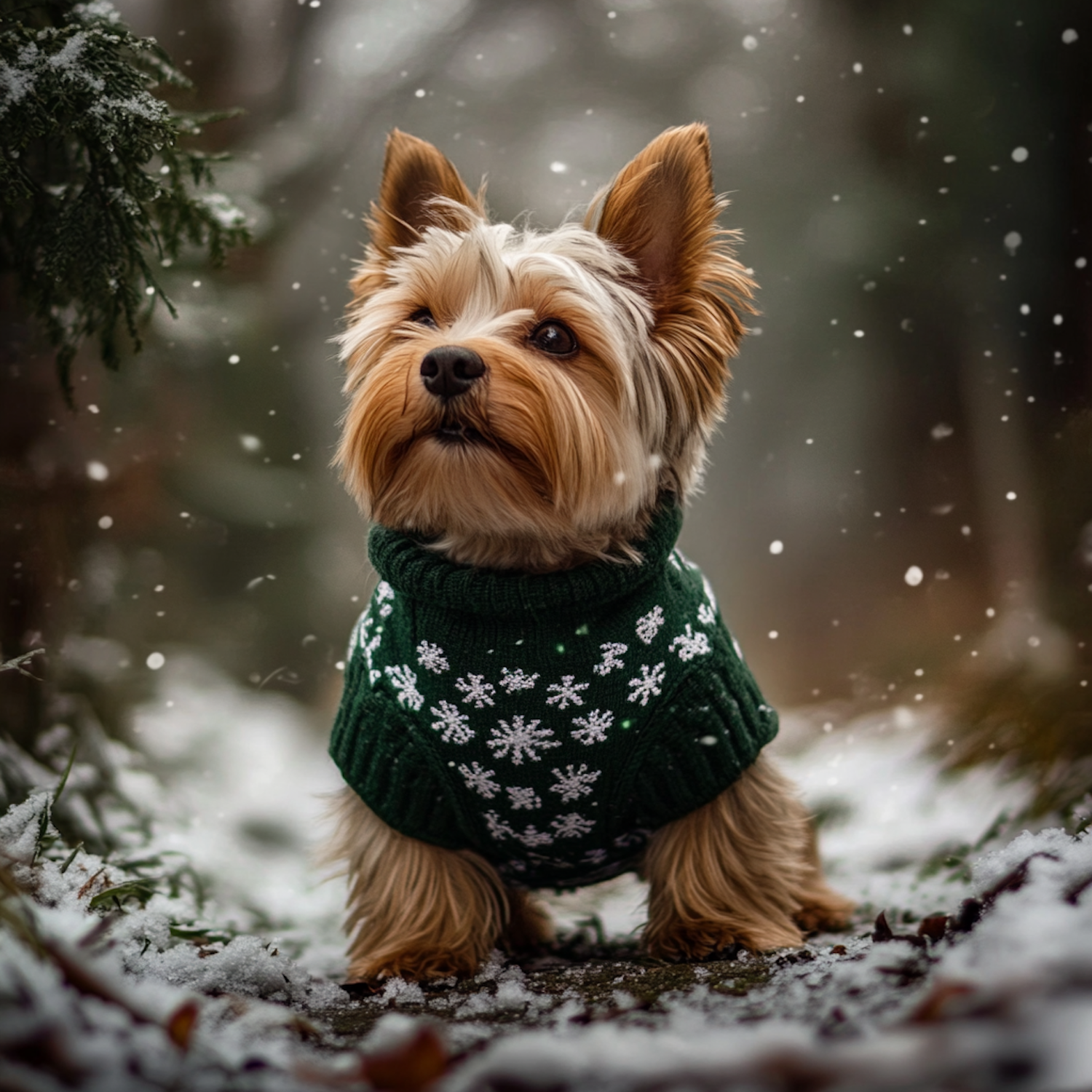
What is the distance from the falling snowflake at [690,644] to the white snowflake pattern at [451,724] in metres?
0.41

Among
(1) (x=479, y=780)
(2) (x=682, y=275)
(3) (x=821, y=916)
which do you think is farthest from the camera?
(3) (x=821, y=916)

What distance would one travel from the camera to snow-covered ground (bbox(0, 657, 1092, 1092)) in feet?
2.49

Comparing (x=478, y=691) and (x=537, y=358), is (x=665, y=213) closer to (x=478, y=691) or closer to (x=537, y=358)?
(x=537, y=358)

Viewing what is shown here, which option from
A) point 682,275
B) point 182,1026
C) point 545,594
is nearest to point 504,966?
point 545,594

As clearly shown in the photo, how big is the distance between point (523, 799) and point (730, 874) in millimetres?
484

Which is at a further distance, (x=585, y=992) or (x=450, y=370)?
(x=450, y=370)

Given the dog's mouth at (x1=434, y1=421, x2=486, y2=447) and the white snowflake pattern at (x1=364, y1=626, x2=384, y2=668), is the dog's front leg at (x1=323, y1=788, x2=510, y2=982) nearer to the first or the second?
the white snowflake pattern at (x1=364, y1=626, x2=384, y2=668)

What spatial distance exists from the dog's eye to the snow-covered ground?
1140 mm

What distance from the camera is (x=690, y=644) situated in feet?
6.16

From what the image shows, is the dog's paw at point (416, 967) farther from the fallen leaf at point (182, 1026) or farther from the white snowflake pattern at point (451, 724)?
the fallen leaf at point (182, 1026)

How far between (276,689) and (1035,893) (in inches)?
104

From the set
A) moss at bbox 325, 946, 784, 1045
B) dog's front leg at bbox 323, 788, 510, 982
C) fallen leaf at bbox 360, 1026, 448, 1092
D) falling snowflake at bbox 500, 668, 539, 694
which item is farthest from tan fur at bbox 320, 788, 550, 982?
fallen leaf at bbox 360, 1026, 448, 1092

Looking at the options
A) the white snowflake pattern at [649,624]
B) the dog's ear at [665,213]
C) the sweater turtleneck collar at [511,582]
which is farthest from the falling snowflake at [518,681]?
the dog's ear at [665,213]

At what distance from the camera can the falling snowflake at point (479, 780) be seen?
1812 mm
